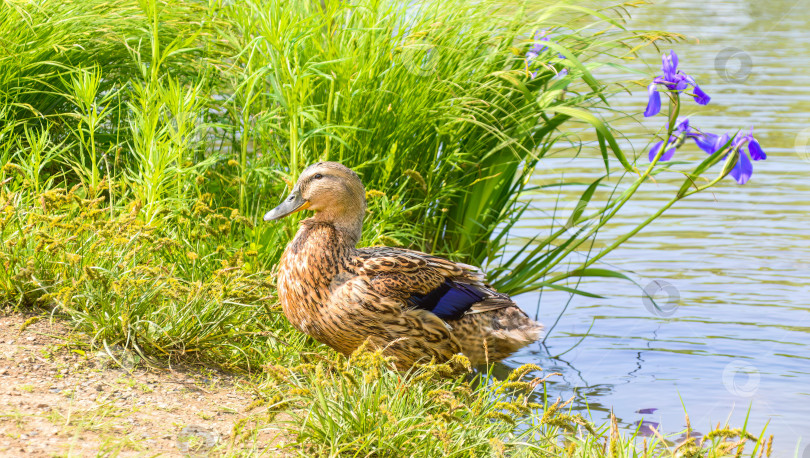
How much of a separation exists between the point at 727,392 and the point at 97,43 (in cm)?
462

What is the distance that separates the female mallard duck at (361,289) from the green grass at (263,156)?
21 centimetres

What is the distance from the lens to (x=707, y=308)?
22.4ft

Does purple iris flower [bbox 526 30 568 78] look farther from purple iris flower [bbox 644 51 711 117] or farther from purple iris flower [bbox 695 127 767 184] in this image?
purple iris flower [bbox 695 127 767 184]

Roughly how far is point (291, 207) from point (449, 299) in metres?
0.93

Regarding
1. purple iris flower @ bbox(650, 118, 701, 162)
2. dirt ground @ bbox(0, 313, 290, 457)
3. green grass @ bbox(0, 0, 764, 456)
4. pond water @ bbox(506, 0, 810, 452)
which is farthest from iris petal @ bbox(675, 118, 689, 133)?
dirt ground @ bbox(0, 313, 290, 457)

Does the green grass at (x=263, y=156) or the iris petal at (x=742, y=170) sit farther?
the iris petal at (x=742, y=170)

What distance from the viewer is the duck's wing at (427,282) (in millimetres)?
4562

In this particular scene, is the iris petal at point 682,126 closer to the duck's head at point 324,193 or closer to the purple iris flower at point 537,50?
the purple iris flower at point 537,50

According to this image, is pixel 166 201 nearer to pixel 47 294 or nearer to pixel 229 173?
pixel 229 173

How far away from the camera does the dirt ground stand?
3453mm

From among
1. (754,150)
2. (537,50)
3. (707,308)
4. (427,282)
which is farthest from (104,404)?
(707,308)

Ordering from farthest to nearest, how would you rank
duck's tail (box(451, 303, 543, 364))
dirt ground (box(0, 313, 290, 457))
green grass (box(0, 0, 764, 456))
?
duck's tail (box(451, 303, 543, 364)) → green grass (box(0, 0, 764, 456)) → dirt ground (box(0, 313, 290, 457))

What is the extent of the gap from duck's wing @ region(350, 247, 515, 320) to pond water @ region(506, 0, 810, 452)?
0.85 meters

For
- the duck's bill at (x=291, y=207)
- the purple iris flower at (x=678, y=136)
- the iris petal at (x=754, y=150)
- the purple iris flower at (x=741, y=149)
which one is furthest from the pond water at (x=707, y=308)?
the duck's bill at (x=291, y=207)
